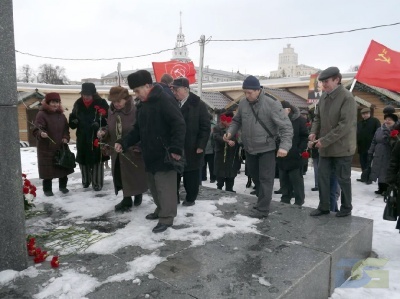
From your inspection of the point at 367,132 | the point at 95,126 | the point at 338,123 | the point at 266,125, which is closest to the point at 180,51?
the point at 367,132

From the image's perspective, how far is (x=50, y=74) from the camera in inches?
2173

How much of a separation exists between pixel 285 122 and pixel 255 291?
2.16 metres

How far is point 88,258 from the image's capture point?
3039mm

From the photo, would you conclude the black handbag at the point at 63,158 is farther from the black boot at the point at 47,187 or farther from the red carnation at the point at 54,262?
the red carnation at the point at 54,262

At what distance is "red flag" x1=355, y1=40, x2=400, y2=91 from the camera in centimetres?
746

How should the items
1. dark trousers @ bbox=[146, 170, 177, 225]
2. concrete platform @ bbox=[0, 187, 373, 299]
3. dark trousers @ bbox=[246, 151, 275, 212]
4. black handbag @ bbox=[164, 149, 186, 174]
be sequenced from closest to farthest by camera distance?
concrete platform @ bbox=[0, 187, 373, 299] → black handbag @ bbox=[164, 149, 186, 174] → dark trousers @ bbox=[146, 170, 177, 225] → dark trousers @ bbox=[246, 151, 275, 212]

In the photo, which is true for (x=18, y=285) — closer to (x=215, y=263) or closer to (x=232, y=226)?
(x=215, y=263)

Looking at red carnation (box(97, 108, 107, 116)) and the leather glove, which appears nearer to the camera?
red carnation (box(97, 108, 107, 116))

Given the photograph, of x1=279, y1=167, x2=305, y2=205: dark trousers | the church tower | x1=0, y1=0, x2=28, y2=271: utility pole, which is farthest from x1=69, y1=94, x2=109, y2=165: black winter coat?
the church tower

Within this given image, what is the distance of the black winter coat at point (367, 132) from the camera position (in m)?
8.59

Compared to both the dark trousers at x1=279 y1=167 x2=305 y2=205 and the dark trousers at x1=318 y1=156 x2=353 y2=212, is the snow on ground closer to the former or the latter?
the dark trousers at x1=318 y1=156 x2=353 y2=212

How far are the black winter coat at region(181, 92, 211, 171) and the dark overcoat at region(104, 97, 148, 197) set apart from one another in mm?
639

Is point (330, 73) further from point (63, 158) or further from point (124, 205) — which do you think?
point (63, 158)

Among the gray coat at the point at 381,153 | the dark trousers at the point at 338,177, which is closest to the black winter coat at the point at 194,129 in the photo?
the dark trousers at the point at 338,177
